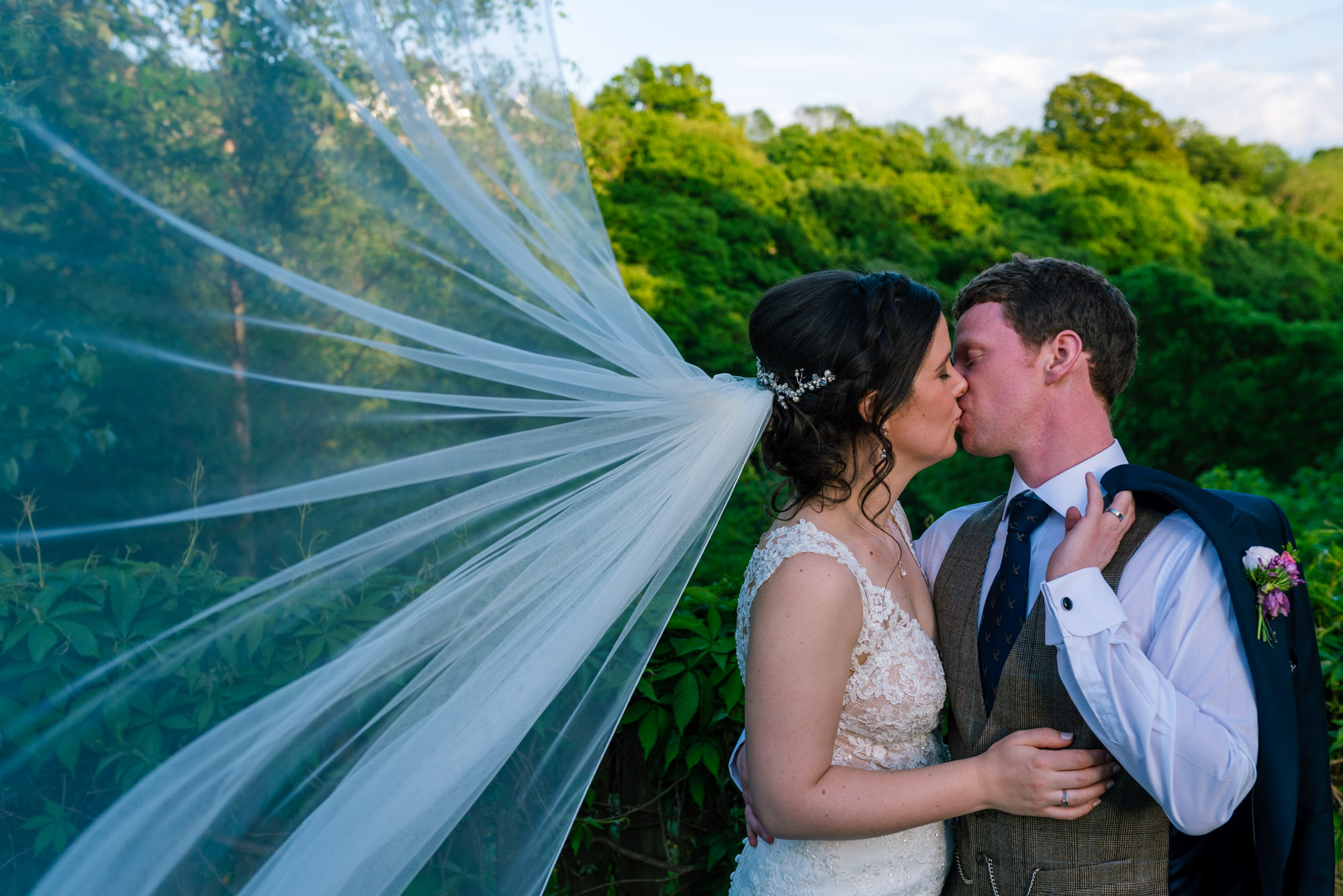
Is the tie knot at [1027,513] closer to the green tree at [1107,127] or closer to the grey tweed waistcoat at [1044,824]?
the grey tweed waistcoat at [1044,824]

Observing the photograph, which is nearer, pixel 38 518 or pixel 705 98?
pixel 38 518

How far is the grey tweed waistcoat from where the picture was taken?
186 centimetres

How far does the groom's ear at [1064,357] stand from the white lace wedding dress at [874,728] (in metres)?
0.71

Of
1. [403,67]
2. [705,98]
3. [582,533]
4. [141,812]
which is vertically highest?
[705,98]

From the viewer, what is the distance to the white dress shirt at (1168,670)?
65.2 inches

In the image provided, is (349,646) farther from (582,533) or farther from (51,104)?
(51,104)

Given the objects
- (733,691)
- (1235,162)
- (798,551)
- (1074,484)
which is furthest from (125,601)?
(1235,162)

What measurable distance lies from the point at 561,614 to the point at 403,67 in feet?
3.50

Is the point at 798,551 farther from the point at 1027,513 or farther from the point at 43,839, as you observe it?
the point at 43,839

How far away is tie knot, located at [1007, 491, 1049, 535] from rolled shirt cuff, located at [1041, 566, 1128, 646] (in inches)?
15.3

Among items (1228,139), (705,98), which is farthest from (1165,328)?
(1228,139)

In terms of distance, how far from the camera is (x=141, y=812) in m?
1.58

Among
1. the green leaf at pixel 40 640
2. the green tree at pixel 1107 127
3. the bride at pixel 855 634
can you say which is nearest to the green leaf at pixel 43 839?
the green leaf at pixel 40 640

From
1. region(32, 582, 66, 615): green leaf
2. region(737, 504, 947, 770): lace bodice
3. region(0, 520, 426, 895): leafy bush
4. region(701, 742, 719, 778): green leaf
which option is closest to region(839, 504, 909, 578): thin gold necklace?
region(737, 504, 947, 770): lace bodice
